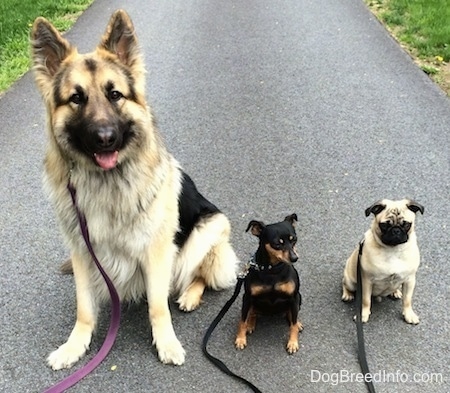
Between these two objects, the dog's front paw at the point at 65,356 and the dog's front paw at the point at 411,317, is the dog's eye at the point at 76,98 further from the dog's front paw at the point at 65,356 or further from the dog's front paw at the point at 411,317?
the dog's front paw at the point at 411,317

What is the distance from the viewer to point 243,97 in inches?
290

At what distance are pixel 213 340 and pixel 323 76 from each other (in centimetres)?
532

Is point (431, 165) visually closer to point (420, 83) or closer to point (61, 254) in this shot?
point (420, 83)

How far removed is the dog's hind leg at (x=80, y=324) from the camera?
3.43m

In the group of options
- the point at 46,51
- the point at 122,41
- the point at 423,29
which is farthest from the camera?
the point at 423,29

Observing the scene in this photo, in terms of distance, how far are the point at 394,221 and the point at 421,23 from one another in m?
7.02

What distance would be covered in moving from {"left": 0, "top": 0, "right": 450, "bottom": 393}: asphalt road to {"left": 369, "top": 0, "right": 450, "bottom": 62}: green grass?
0.29 meters

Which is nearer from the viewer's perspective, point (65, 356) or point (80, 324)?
point (65, 356)

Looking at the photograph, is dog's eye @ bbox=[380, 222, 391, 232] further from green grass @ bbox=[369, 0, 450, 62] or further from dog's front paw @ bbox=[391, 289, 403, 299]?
green grass @ bbox=[369, 0, 450, 62]

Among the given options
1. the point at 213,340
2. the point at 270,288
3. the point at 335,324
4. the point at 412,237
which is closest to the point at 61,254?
the point at 213,340

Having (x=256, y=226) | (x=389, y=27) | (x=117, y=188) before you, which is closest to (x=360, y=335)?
(x=256, y=226)

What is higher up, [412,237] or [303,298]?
[412,237]

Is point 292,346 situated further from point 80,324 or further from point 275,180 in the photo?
point 275,180

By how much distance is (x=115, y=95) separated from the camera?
9.87ft
